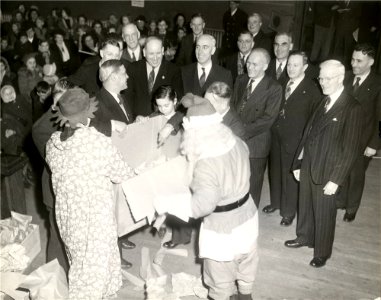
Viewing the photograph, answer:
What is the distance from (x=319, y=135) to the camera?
11.1ft

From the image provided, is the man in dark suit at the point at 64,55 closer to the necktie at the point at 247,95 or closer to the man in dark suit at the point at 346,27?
the necktie at the point at 247,95

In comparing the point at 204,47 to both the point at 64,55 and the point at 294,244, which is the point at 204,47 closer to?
the point at 294,244

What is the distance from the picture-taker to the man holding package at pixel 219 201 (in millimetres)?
2543

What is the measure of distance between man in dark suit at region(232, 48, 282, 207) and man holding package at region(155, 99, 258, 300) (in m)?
1.13

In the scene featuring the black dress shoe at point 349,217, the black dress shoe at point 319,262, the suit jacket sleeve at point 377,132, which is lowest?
the black dress shoe at point 319,262

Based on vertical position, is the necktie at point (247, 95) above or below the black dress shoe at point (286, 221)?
above

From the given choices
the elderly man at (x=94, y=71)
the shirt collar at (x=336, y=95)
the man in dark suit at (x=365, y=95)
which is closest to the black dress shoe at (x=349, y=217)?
the man in dark suit at (x=365, y=95)

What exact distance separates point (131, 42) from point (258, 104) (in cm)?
187

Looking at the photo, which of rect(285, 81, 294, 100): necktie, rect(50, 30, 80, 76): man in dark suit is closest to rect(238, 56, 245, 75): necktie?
rect(285, 81, 294, 100): necktie

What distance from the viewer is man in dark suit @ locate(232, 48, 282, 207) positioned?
3.81m

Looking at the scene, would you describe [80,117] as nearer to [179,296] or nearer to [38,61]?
[179,296]

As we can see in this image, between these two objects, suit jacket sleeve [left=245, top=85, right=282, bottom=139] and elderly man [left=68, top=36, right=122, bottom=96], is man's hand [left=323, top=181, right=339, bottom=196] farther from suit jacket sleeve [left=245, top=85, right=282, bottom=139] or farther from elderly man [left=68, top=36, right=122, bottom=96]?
elderly man [left=68, top=36, right=122, bottom=96]

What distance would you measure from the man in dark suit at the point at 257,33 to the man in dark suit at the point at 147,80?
80.7 inches

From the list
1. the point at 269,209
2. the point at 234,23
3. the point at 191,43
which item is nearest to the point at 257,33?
the point at 191,43
